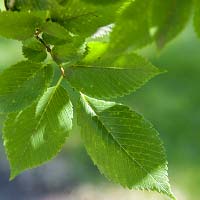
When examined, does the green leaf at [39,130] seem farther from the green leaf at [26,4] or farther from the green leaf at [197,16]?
the green leaf at [197,16]

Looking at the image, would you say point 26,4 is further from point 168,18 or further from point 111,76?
point 168,18

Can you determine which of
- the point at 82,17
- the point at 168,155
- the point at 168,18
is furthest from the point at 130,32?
the point at 168,155

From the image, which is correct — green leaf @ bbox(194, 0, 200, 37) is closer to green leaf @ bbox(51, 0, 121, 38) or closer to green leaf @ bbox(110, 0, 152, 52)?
green leaf @ bbox(110, 0, 152, 52)

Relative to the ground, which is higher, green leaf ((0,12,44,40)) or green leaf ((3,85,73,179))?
green leaf ((0,12,44,40))

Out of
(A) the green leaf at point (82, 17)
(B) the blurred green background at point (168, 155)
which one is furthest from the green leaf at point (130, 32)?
(B) the blurred green background at point (168, 155)

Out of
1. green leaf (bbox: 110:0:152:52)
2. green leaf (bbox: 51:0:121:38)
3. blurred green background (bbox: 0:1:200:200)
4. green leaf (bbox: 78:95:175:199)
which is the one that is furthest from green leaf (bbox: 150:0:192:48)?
blurred green background (bbox: 0:1:200:200)

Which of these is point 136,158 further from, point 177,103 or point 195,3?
point 177,103
